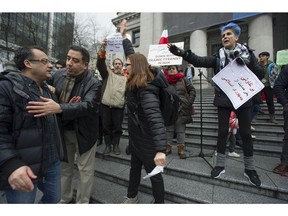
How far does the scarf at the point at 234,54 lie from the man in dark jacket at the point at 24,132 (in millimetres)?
2382

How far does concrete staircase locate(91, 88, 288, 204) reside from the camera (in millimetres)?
2617

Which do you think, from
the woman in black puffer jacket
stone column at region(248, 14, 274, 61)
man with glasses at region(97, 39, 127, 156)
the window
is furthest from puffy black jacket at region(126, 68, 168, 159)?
the window

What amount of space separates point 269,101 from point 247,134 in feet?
11.0

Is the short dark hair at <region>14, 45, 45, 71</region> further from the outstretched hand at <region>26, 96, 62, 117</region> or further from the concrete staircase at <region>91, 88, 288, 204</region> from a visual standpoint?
the concrete staircase at <region>91, 88, 288, 204</region>

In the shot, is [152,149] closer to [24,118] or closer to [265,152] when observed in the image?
[24,118]

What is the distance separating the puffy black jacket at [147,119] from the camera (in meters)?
1.85

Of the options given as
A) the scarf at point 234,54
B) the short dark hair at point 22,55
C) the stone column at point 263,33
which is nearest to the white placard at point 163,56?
the scarf at point 234,54

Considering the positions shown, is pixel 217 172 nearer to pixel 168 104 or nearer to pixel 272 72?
pixel 168 104

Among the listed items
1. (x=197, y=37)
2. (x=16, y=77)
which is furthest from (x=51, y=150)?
(x=197, y=37)

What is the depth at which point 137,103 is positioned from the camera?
2.08 meters

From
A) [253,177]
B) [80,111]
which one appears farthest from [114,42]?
[253,177]

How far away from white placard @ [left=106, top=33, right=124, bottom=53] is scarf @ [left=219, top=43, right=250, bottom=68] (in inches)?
62.1

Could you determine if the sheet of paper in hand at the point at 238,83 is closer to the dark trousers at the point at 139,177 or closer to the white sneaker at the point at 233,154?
the dark trousers at the point at 139,177

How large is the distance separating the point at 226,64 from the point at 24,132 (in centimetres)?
272
